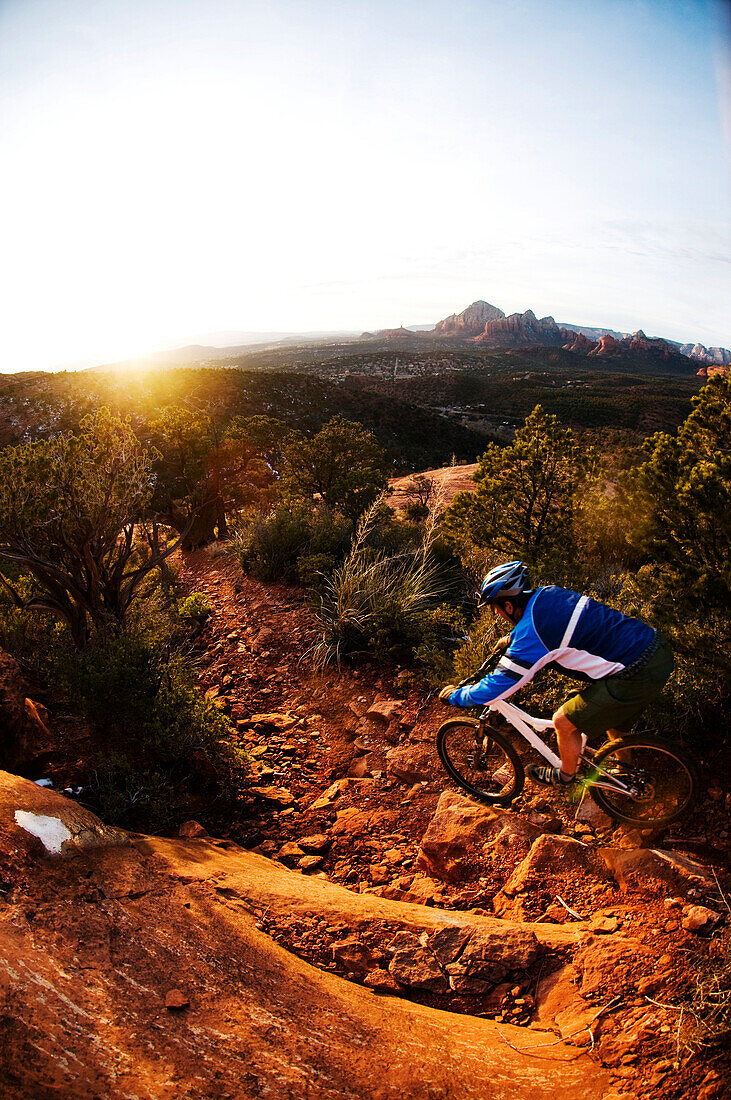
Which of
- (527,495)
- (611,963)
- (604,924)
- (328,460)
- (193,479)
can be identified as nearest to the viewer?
(611,963)

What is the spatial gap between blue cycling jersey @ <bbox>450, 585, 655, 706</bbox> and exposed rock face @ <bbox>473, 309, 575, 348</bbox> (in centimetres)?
17921

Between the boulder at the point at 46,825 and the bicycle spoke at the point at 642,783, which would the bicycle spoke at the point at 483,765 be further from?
the boulder at the point at 46,825

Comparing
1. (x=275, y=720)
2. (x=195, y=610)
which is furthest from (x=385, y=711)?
(x=195, y=610)

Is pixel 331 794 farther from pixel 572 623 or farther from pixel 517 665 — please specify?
pixel 572 623

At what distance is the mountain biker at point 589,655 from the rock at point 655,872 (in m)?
0.72

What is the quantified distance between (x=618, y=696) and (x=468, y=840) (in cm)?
157

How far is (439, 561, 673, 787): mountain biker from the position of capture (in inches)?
115

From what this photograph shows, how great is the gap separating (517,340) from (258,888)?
617ft

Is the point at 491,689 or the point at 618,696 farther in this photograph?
the point at 491,689

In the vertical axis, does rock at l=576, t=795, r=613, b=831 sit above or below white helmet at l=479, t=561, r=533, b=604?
below

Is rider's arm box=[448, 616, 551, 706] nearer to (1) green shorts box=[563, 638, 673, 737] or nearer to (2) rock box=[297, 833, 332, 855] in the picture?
(1) green shorts box=[563, 638, 673, 737]

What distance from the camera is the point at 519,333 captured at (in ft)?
568

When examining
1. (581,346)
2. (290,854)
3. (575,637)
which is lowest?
(290,854)

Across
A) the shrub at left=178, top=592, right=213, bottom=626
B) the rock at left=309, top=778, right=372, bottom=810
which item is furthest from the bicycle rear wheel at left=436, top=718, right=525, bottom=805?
the shrub at left=178, top=592, right=213, bottom=626
